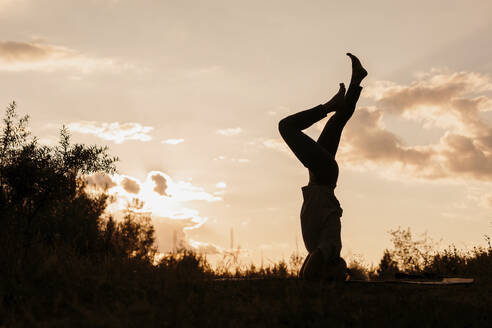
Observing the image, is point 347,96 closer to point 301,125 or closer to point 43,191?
point 301,125

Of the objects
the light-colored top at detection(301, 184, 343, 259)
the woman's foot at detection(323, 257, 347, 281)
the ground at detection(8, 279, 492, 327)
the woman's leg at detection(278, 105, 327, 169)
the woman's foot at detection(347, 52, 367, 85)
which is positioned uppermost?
the woman's foot at detection(347, 52, 367, 85)

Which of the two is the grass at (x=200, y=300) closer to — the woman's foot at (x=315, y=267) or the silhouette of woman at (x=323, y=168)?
the woman's foot at (x=315, y=267)

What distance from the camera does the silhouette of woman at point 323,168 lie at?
8.06 metres

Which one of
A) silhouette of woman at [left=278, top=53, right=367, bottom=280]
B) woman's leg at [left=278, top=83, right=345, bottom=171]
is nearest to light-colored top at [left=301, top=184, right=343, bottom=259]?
silhouette of woman at [left=278, top=53, right=367, bottom=280]

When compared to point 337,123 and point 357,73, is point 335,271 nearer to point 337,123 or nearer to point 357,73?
point 337,123

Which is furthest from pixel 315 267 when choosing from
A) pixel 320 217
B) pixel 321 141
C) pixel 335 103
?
pixel 335 103

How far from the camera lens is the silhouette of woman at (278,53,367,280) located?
806 centimetres

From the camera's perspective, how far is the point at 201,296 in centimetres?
655

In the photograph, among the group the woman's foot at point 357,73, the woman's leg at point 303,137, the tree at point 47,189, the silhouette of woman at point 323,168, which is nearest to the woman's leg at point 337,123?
the silhouette of woman at point 323,168

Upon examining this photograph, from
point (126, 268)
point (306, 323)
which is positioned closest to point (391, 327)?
point (306, 323)

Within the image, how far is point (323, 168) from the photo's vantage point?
8.37 metres

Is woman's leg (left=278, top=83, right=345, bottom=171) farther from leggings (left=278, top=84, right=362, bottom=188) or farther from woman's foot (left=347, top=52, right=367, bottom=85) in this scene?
woman's foot (left=347, top=52, right=367, bottom=85)

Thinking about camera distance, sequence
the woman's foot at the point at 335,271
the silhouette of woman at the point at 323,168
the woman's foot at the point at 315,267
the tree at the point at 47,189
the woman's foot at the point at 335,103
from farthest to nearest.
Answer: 1. the tree at the point at 47,189
2. the woman's foot at the point at 335,103
3. the silhouette of woman at the point at 323,168
4. the woman's foot at the point at 335,271
5. the woman's foot at the point at 315,267

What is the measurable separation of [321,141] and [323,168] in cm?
60
